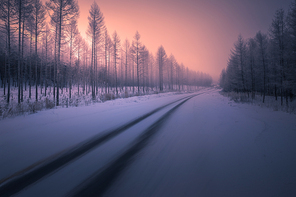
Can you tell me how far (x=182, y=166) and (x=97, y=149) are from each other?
1.86 meters

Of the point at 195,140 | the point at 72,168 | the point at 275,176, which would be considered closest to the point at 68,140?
the point at 72,168

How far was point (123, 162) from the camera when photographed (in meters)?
2.09

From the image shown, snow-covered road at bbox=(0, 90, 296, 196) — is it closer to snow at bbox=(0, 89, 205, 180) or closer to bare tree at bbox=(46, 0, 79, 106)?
snow at bbox=(0, 89, 205, 180)

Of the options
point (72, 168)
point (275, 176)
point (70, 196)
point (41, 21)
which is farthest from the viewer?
point (41, 21)

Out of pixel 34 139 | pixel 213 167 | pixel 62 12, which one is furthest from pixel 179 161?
pixel 62 12

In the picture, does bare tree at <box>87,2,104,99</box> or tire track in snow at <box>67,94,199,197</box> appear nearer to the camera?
tire track in snow at <box>67,94,199,197</box>

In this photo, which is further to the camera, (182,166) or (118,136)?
(118,136)

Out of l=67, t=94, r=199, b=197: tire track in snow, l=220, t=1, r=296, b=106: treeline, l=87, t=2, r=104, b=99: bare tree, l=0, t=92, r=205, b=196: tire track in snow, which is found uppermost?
l=87, t=2, r=104, b=99: bare tree

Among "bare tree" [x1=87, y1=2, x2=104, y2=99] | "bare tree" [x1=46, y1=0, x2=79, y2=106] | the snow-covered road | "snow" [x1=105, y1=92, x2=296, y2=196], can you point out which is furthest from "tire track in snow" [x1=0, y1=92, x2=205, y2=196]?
"bare tree" [x1=87, y1=2, x2=104, y2=99]

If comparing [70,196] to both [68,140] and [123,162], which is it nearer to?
[123,162]

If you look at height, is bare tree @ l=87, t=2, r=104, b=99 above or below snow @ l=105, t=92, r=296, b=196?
above

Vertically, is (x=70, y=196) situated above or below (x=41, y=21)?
below

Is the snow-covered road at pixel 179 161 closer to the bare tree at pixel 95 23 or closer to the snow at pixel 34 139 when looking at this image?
the snow at pixel 34 139

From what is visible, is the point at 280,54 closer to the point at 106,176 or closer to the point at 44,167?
the point at 106,176
